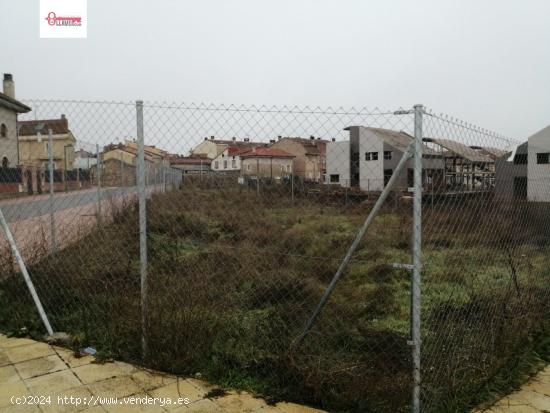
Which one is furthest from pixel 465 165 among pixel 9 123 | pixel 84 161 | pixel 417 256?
pixel 9 123

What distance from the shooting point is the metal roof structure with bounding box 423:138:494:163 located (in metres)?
→ 2.91

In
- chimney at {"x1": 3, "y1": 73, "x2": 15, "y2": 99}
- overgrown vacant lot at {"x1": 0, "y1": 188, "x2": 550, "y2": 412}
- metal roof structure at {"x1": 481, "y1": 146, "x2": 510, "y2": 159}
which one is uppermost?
chimney at {"x1": 3, "y1": 73, "x2": 15, "y2": 99}

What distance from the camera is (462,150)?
130 inches

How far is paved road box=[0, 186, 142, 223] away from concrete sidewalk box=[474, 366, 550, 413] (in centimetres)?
611

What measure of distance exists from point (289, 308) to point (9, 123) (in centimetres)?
2097

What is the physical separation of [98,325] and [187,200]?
1.60 metres

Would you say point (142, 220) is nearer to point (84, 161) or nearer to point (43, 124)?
point (43, 124)

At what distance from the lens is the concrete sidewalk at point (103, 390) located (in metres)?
2.64

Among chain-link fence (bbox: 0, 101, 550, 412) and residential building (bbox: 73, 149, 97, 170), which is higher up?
residential building (bbox: 73, 149, 97, 170)

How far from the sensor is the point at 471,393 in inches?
111

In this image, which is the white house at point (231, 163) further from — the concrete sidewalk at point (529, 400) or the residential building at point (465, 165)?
the concrete sidewalk at point (529, 400)

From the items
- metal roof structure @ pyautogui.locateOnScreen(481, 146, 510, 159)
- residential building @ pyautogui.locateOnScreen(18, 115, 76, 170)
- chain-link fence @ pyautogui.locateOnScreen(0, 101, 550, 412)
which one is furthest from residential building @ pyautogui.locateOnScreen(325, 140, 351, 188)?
residential building @ pyautogui.locateOnScreen(18, 115, 76, 170)

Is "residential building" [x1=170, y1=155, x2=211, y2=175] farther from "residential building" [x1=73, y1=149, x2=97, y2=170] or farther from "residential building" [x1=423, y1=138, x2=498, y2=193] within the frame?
"residential building" [x1=73, y1=149, x2=97, y2=170]

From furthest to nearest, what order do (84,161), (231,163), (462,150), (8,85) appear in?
(8,85) < (84,161) < (231,163) < (462,150)
